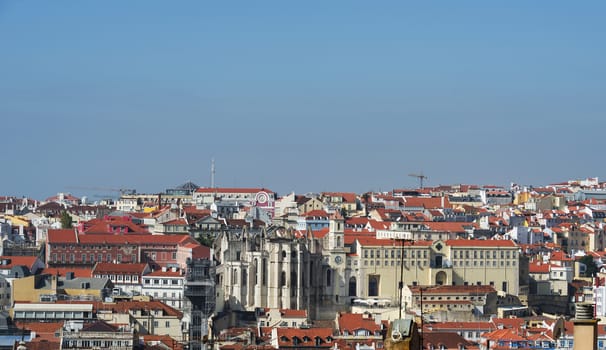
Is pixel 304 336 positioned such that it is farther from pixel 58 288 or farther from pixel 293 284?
pixel 293 284

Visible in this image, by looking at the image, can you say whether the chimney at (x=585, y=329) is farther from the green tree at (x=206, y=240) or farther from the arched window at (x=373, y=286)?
the green tree at (x=206, y=240)

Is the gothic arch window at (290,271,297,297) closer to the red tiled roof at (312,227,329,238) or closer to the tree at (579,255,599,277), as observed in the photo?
the red tiled roof at (312,227,329,238)

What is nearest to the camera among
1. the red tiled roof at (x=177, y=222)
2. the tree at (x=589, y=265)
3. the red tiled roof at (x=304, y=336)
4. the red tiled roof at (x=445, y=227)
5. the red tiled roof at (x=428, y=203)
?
the red tiled roof at (x=304, y=336)

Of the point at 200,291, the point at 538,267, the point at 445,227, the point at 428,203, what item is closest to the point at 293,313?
the point at 200,291

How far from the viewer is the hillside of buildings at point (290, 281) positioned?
53.9 meters

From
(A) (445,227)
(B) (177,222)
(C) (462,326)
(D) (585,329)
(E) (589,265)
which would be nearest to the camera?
(D) (585,329)

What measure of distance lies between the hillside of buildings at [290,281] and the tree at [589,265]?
134 millimetres

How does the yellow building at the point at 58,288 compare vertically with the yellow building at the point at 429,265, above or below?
below

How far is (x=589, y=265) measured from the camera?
80500 mm

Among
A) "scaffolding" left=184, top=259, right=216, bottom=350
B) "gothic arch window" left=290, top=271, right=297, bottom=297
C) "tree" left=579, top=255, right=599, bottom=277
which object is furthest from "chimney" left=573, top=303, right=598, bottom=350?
"tree" left=579, top=255, right=599, bottom=277

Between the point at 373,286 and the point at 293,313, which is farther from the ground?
the point at 373,286

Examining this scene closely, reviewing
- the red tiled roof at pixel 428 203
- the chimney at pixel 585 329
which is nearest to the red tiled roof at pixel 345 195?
the red tiled roof at pixel 428 203

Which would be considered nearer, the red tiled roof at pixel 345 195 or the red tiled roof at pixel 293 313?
the red tiled roof at pixel 293 313

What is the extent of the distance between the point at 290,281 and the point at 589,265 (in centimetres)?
1900
